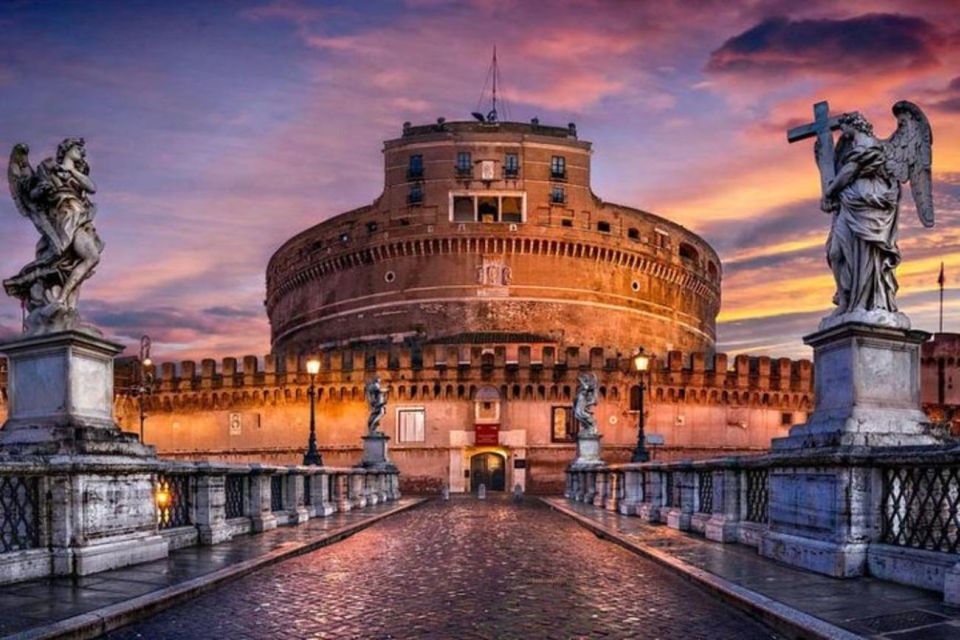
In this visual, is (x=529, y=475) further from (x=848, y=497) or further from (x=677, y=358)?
(x=848, y=497)

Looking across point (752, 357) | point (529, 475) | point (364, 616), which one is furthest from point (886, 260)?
point (752, 357)

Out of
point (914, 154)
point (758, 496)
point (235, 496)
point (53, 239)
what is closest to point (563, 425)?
point (235, 496)

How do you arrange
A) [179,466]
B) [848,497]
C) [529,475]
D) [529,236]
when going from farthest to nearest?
1. [529,236]
2. [529,475]
3. [179,466]
4. [848,497]

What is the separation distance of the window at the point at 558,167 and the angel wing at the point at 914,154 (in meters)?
57.9

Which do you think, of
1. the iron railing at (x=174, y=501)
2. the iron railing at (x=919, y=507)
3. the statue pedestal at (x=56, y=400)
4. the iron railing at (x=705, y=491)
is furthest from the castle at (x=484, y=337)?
the statue pedestal at (x=56, y=400)

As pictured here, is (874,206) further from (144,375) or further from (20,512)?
(144,375)

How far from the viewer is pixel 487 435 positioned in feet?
182

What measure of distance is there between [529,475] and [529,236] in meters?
17.5

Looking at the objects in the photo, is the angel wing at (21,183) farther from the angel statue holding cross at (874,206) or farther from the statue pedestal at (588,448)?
the statue pedestal at (588,448)

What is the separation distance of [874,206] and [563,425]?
1856 inches

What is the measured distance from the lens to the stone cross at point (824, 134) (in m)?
10.2

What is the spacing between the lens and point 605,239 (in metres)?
67.4

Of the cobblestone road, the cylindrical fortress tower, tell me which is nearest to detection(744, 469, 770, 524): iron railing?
the cobblestone road

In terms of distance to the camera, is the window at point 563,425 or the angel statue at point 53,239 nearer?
the angel statue at point 53,239
